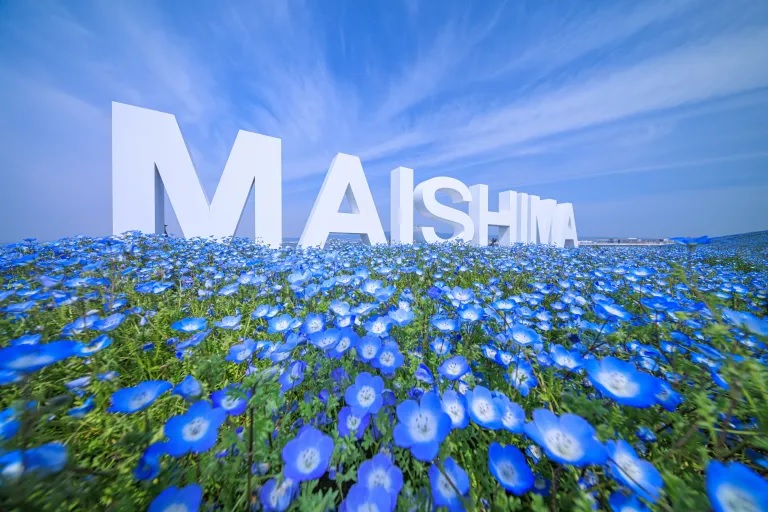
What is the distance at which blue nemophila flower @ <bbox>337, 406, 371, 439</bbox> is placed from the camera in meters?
0.83

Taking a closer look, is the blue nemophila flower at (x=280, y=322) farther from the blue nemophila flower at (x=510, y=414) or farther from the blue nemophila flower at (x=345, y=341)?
the blue nemophila flower at (x=510, y=414)

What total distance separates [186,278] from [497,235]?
12147mm

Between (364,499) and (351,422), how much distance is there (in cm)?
26

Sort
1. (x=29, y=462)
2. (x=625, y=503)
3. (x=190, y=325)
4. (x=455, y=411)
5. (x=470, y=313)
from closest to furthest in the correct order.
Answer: (x=29, y=462)
(x=625, y=503)
(x=455, y=411)
(x=190, y=325)
(x=470, y=313)

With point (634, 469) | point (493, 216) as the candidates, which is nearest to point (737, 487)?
point (634, 469)

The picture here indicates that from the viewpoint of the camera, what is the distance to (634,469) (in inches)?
25.8

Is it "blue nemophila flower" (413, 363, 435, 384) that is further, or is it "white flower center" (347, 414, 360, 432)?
"blue nemophila flower" (413, 363, 435, 384)

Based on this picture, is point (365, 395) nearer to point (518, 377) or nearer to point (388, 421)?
point (388, 421)

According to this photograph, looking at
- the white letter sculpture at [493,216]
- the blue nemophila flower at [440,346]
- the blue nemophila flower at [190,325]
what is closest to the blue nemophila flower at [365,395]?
the blue nemophila flower at [440,346]

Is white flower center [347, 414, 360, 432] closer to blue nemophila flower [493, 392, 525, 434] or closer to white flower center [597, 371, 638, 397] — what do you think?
blue nemophila flower [493, 392, 525, 434]

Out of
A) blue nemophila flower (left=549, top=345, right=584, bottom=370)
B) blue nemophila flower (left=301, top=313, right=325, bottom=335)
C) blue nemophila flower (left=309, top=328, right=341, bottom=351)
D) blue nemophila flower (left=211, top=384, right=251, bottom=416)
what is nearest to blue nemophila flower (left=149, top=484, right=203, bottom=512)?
blue nemophila flower (left=211, top=384, right=251, bottom=416)

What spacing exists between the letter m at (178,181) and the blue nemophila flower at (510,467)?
6.88 m

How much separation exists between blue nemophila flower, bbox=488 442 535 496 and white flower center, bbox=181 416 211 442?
0.69 m

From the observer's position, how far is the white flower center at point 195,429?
2.28 feet
